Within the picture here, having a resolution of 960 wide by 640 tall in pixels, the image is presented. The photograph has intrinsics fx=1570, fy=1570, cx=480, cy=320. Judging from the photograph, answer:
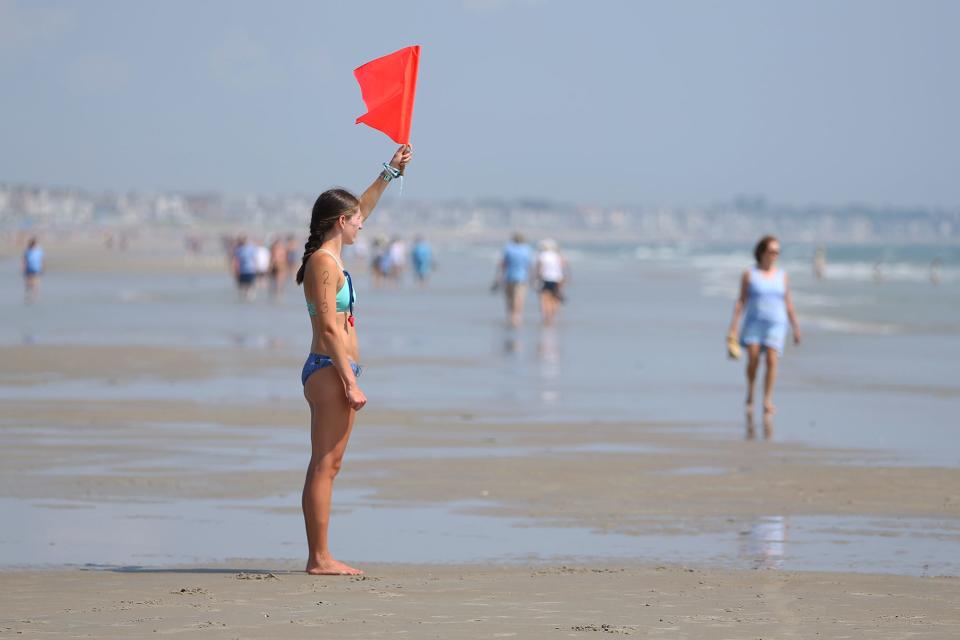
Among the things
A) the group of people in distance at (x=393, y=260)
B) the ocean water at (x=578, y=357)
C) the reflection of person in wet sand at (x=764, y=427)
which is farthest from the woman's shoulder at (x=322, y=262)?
the group of people in distance at (x=393, y=260)

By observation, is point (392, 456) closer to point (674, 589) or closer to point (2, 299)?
point (674, 589)

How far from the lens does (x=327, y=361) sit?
6695 millimetres

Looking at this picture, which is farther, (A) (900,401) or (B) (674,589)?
(A) (900,401)

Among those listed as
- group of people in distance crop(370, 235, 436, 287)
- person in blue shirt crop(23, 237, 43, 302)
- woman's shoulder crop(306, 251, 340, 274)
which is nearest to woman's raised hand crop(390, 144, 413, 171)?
woman's shoulder crop(306, 251, 340, 274)

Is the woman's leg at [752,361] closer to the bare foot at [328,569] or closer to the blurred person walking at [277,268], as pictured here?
the bare foot at [328,569]

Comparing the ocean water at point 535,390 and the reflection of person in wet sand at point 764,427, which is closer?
the ocean water at point 535,390

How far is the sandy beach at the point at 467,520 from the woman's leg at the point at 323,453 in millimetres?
130

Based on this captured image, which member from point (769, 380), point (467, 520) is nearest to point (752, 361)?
point (769, 380)

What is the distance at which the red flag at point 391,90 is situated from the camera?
6.97m

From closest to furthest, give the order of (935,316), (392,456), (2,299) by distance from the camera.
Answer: (392,456) → (935,316) → (2,299)

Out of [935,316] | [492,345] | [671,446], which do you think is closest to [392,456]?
[671,446]

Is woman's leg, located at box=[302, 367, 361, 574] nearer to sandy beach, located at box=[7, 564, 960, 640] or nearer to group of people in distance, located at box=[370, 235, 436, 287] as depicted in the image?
sandy beach, located at box=[7, 564, 960, 640]

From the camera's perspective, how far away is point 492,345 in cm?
2236

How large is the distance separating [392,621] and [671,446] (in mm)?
6195
